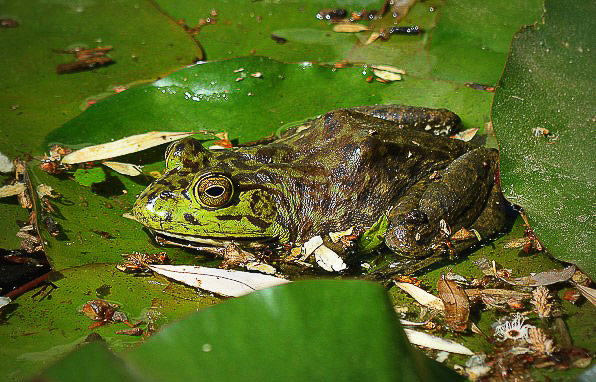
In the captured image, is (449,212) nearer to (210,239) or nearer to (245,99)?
(210,239)

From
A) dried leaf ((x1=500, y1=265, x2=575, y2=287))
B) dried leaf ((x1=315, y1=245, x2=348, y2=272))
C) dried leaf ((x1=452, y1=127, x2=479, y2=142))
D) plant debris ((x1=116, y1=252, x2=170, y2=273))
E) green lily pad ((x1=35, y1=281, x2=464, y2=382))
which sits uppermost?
green lily pad ((x1=35, y1=281, x2=464, y2=382))

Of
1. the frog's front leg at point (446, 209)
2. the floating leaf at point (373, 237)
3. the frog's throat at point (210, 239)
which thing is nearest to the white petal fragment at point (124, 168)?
the frog's throat at point (210, 239)

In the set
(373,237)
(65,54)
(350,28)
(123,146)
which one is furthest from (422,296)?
(65,54)

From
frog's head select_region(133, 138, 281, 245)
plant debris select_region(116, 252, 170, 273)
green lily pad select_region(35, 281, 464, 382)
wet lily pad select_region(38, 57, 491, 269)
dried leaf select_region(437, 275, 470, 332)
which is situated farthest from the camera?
wet lily pad select_region(38, 57, 491, 269)

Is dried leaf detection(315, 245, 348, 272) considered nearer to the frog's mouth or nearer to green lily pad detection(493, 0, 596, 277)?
the frog's mouth

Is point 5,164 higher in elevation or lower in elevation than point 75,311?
higher

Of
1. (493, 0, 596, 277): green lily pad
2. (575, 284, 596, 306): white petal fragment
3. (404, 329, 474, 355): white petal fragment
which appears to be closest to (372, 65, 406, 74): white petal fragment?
(493, 0, 596, 277): green lily pad

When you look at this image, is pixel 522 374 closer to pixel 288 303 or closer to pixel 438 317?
pixel 438 317
